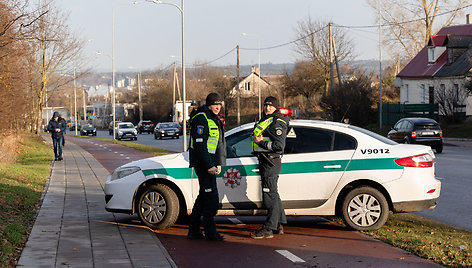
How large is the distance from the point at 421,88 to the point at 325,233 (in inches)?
1975

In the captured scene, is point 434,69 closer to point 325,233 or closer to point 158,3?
point 158,3

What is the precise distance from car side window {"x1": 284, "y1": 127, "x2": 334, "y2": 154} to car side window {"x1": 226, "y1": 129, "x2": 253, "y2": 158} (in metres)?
0.55

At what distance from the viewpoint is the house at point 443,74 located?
1806 inches

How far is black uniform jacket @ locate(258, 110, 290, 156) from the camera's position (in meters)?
8.77

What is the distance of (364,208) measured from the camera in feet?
30.6

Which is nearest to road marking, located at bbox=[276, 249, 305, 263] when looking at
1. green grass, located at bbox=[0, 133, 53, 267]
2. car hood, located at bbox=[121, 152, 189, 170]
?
car hood, located at bbox=[121, 152, 189, 170]

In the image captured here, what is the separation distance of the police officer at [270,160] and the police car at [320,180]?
49 cm

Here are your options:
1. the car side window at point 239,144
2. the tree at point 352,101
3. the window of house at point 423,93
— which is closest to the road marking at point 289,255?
the car side window at point 239,144

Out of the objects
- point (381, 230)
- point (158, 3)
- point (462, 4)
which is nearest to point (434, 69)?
point (462, 4)

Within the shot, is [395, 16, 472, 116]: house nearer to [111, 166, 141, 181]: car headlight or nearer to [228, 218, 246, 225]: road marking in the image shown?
[228, 218, 246, 225]: road marking

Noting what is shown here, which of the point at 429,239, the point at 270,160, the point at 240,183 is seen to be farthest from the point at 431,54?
the point at 270,160

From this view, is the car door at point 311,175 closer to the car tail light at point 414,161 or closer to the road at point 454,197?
the car tail light at point 414,161

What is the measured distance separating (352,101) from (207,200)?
40.0 meters

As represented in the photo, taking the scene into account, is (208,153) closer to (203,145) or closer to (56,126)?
(203,145)
